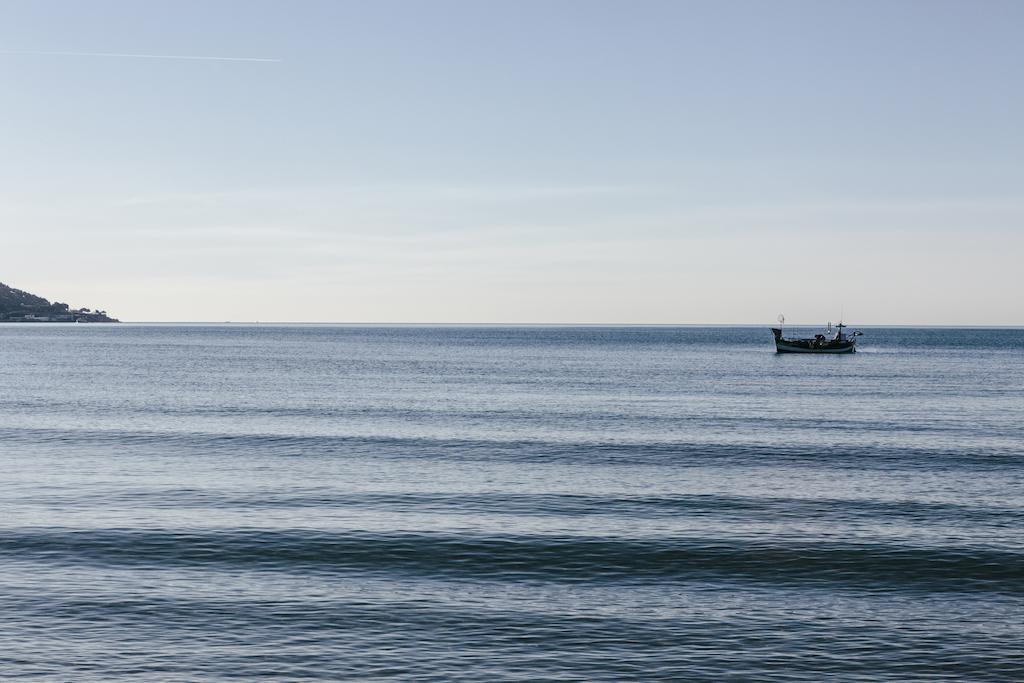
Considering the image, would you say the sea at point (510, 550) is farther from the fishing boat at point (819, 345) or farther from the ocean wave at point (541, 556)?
the fishing boat at point (819, 345)

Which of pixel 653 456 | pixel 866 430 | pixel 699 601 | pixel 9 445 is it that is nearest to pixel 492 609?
pixel 699 601

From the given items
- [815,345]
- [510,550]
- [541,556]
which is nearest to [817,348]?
[815,345]

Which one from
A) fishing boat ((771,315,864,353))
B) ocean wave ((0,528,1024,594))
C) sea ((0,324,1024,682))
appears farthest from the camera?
fishing boat ((771,315,864,353))

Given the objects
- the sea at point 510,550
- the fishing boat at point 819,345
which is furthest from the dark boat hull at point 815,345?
the sea at point 510,550

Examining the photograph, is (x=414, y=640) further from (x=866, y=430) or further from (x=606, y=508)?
(x=866, y=430)

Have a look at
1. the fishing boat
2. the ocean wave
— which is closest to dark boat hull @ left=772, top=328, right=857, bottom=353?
the fishing boat

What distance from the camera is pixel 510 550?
29031 mm

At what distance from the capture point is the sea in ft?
66.5

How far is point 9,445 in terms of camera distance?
5159cm

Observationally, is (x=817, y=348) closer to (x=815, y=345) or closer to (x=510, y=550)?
(x=815, y=345)

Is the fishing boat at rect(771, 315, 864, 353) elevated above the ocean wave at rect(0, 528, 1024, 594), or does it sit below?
above

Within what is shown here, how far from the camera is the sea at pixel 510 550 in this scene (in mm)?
20266

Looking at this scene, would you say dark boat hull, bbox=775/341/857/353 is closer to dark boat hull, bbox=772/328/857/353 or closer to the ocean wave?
dark boat hull, bbox=772/328/857/353

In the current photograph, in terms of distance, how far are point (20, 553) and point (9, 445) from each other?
26338mm
